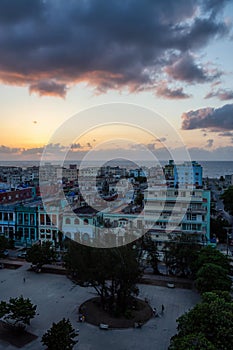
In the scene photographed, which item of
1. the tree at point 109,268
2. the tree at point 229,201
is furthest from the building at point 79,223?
the tree at point 229,201

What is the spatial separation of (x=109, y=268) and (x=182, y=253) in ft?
27.4

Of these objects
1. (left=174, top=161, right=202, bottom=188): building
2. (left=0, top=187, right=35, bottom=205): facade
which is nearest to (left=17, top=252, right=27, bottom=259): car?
(left=0, top=187, right=35, bottom=205): facade

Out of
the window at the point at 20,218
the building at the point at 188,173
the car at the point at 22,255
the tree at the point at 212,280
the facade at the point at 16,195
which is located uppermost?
the building at the point at 188,173

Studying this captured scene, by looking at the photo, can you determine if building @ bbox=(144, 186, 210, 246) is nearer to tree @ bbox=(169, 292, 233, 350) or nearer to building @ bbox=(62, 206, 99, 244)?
building @ bbox=(62, 206, 99, 244)

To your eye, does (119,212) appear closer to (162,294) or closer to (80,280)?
(162,294)

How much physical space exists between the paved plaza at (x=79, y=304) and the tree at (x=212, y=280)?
211 centimetres

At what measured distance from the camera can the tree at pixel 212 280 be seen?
20.0 meters

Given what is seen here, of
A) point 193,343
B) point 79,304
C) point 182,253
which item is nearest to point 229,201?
point 182,253

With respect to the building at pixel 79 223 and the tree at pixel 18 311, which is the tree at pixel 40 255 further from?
the tree at pixel 18 311

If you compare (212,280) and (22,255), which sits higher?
(212,280)

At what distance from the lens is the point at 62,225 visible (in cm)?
3406

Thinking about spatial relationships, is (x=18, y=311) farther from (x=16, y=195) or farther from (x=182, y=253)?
(x=16, y=195)

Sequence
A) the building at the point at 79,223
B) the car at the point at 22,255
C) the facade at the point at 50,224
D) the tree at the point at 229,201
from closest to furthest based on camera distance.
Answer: the car at the point at 22,255, the building at the point at 79,223, the facade at the point at 50,224, the tree at the point at 229,201

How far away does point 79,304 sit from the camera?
21.6m
